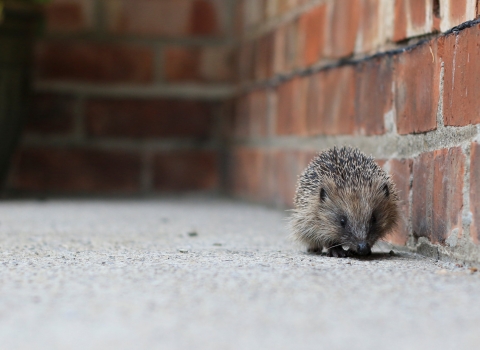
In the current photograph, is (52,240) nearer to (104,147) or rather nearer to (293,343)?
(293,343)

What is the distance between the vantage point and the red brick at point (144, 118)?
4.72 metres

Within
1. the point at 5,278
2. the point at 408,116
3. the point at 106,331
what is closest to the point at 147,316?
the point at 106,331

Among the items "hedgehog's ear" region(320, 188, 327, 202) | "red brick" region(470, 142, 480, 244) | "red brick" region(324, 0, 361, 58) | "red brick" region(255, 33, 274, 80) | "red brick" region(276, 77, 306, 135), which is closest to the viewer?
"red brick" region(470, 142, 480, 244)

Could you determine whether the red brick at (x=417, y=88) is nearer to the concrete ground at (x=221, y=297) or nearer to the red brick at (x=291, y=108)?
the concrete ground at (x=221, y=297)

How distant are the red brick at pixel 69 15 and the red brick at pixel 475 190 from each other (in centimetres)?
330

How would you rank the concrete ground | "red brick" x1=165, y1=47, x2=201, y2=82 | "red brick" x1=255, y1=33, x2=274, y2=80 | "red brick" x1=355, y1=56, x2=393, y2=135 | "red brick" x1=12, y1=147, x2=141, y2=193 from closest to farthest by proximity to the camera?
1. the concrete ground
2. "red brick" x1=355, y1=56, x2=393, y2=135
3. "red brick" x1=255, y1=33, x2=274, y2=80
4. "red brick" x1=12, y1=147, x2=141, y2=193
5. "red brick" x1=165, y1=47, x2=201, y2=82

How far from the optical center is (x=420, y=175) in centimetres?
233

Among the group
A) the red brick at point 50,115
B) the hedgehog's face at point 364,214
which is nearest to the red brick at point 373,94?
the hedgehog's face at point 364,214

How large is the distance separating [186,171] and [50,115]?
939mm

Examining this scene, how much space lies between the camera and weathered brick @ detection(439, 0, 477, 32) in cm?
200

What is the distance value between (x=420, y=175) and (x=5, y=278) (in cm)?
130

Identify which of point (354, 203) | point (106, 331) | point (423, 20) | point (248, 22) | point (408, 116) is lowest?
point (106, 331)

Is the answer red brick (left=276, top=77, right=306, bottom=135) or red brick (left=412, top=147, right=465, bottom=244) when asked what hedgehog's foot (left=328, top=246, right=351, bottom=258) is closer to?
red brick (left=412, top=147, right=465, bottom=244)

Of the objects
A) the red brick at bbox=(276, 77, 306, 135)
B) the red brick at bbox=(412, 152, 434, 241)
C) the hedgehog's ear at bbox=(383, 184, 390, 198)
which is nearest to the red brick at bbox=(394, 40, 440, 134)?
the red brick at bbox=(412, 152, 434, 241)
